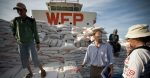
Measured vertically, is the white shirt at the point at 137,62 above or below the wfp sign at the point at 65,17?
below

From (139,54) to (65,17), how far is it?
1021 centimetres

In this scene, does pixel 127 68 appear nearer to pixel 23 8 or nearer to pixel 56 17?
pixel 23 8

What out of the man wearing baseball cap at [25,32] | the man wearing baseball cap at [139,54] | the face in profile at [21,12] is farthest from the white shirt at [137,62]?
the face in profile at [21,12]

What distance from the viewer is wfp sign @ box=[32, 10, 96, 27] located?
36.7ft

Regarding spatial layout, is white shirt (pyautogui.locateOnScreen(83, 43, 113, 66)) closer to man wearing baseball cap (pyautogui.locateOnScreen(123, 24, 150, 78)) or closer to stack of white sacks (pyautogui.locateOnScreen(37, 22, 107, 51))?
man wearing baseball cap (pyautogui.locateOnScreen(123, 24, 150, 78))

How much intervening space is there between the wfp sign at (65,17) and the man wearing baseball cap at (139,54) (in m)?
9.83

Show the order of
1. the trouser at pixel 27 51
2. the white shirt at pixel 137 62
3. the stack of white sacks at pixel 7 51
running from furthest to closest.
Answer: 1. the stack of white sacks at pixel 7 51
2. the trouser at pixel 27 51
3. the white shirt at pixel 137 62

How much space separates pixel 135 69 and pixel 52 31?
14.9ft

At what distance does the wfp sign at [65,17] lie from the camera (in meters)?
11.2

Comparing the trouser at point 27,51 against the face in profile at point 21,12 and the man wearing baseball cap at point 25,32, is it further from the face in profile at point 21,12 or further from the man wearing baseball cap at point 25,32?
the face in profile at point 21,12

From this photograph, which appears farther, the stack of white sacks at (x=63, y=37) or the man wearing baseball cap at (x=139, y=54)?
the stack of white sacks at (x=63, y=37)

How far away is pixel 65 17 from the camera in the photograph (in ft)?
37.0

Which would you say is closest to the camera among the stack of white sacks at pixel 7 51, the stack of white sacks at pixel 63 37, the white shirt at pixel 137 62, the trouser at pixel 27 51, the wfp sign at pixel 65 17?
the white shirt at pixel 137 62

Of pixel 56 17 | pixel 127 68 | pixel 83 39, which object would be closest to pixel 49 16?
pixel 56 17
